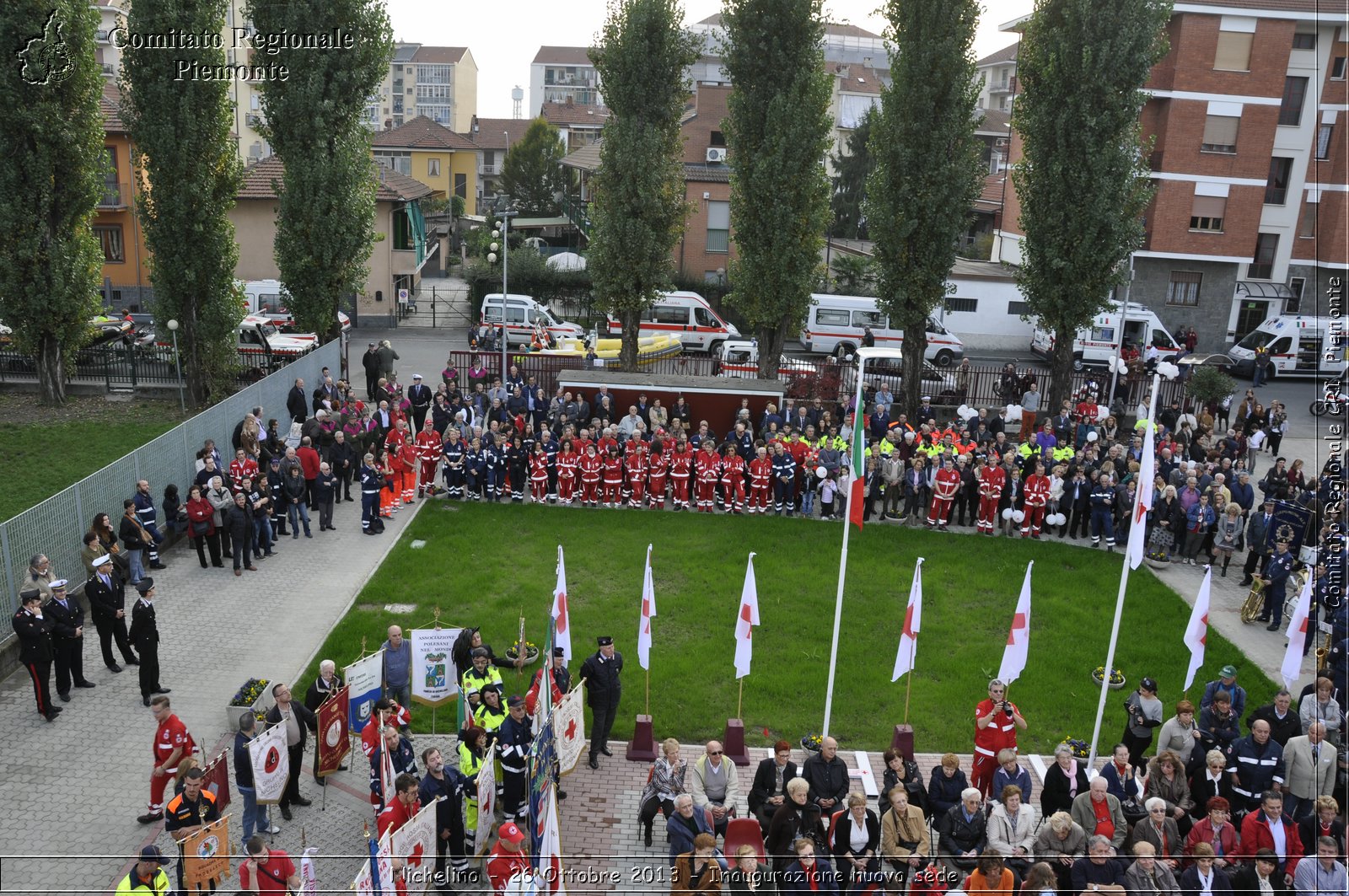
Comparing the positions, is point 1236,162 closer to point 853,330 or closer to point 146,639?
point 853,330

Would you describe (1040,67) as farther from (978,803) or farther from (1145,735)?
(978,803)

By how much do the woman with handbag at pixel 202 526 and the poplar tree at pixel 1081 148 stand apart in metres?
20.1

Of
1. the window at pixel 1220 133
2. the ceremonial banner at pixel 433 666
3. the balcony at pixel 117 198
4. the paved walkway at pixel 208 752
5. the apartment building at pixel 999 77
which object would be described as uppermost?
the apartment building at pixel 999 77

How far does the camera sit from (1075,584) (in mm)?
18719

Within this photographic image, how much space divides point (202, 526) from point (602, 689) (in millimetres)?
8791

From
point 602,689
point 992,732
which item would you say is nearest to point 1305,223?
point 992,732

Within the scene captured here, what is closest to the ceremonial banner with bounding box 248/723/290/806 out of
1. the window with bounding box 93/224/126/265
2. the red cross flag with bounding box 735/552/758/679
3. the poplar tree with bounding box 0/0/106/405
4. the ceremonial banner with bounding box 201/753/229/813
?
the ceremonial banner with bounding box 201/753/229/813

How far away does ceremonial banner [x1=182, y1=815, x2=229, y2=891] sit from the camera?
31.2 ft

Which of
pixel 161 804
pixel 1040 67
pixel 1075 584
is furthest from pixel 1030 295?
pixel 161 804

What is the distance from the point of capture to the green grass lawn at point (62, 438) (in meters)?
21.1

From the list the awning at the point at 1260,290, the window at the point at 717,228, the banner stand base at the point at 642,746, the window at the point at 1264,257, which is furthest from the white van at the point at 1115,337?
the banner stand base at the point at 642,746

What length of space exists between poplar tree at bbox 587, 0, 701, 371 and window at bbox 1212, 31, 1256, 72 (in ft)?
68.7

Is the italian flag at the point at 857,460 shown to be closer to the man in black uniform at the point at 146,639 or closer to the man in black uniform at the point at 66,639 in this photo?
the man in black uniform at the point at 146,639

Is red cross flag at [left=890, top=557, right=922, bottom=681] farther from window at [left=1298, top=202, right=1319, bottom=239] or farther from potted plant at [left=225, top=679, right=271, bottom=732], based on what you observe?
window at [left=1298, top=202, right=1319, bottom=239]
